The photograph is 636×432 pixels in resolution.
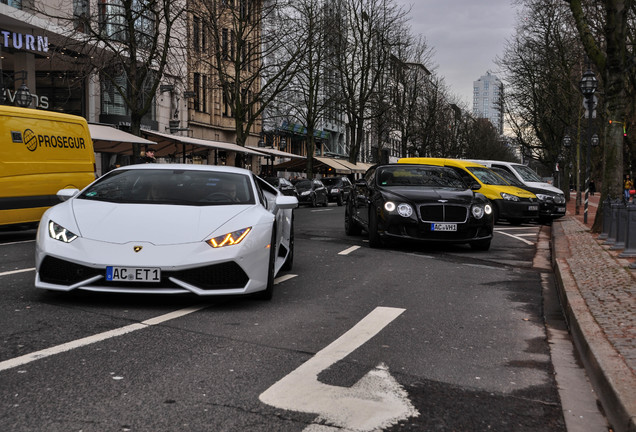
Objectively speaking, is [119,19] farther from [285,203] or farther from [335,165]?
[335,165]

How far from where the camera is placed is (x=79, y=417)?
3.45 meters

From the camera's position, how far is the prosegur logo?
12.9m

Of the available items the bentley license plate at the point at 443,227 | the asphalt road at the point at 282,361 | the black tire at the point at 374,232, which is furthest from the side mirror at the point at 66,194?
the bentley license plate at the point at 443,227

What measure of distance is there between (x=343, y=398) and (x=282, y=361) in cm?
85

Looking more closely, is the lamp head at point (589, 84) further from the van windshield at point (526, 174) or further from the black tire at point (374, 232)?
the black tire at point (374, 232)

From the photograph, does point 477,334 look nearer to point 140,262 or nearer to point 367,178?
point 140,262

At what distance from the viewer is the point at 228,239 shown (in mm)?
6324

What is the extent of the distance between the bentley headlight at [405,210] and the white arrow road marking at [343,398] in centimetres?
743

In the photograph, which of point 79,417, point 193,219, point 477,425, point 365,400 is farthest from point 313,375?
point 193,219

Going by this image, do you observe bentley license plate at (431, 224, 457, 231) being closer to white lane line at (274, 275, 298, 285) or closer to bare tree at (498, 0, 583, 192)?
white lane line at (274, 275, 298, 285)

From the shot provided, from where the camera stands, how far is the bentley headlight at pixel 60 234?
6.21 m

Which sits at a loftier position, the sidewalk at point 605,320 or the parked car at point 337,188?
the parked car at point 337,188

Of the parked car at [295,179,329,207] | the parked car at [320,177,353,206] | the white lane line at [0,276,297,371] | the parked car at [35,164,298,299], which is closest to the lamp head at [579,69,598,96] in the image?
the parked car at [35,164,298,299]

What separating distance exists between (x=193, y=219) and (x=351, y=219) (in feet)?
29.1
